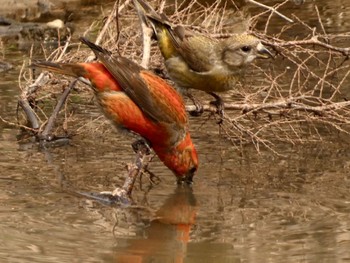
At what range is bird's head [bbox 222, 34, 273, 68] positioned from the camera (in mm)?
7074

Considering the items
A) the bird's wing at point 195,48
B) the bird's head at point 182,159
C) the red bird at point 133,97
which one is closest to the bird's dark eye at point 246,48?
the bird's wing at point 195,48

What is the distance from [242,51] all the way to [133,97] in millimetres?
837

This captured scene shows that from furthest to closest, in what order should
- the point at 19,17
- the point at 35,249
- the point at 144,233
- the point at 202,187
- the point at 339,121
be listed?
the point at 19,17 < the point at 339,121 < the point at 202,187 < the point at 144,233 < the point at 35,249

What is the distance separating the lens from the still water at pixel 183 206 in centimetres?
600

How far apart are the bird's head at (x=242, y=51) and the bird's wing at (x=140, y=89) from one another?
48cm

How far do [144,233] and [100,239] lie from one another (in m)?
0.35

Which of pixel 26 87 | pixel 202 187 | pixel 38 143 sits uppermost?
pixel 26 87

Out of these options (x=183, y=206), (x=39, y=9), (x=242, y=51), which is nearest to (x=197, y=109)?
→ (x=242, y=51)

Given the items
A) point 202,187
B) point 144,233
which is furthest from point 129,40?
point 144,233

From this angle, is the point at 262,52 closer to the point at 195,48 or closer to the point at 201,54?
the point at 201,54

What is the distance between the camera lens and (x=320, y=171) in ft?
26.0

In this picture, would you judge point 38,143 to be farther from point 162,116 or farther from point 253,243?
point 253,243

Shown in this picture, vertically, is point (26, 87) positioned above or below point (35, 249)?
above

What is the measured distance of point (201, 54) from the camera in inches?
287
